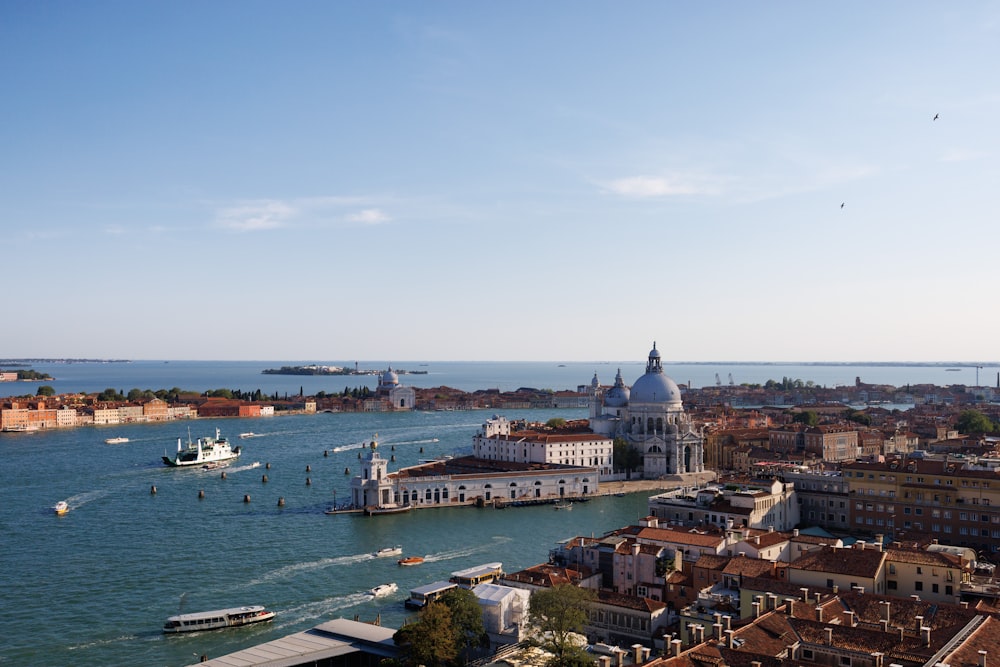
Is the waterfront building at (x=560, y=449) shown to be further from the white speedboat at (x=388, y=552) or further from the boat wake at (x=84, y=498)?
the boat wake at (x=84, y=498)

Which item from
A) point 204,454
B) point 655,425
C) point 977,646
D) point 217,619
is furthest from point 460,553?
point 204,454

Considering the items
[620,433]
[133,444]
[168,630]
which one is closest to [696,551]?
[168,630]

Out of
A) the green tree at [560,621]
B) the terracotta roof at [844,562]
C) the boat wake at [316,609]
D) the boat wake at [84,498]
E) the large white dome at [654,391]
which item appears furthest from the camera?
the large white dome at [654,391]

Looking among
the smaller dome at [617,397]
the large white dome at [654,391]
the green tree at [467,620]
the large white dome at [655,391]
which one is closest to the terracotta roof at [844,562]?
the green tree at [467,620]

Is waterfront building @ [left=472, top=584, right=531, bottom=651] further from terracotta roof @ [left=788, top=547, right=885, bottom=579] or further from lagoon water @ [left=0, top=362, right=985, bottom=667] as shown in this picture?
terracotta roof @ [left=788, top=547, right=885, bottom=579]

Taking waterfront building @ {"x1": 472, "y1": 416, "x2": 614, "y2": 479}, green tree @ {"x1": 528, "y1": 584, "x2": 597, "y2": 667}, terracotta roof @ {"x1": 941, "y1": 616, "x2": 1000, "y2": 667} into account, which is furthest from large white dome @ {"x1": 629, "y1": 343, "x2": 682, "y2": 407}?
terracotta roof @ {"x1": 941, "y1": 616, "x2": 1000, "y2": 667}
